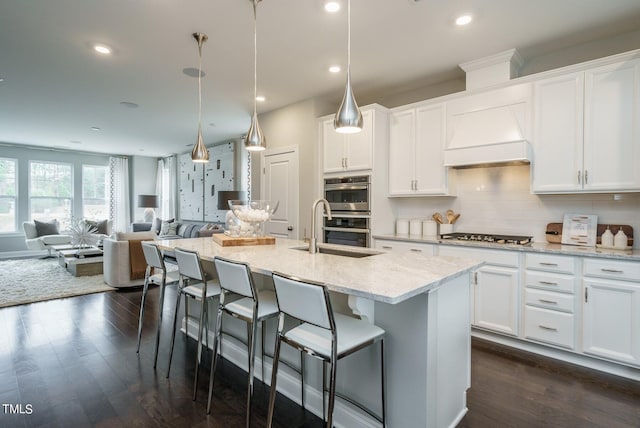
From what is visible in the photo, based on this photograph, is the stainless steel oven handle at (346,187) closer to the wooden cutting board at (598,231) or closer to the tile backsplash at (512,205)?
the tile backsplash at (512,205)

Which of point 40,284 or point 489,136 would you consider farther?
point 40,284

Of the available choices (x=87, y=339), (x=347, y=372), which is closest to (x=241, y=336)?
(x=347, y=372)

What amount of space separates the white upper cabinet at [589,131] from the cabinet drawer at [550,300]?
917mm

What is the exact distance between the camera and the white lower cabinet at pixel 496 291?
2.91 m

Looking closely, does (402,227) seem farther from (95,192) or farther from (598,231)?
(95,192)

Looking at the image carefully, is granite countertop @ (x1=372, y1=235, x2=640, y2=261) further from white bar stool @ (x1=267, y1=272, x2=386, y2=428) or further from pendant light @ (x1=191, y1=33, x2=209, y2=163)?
pendant light @ (x1=191, y1=33, x2=209, y2=163)

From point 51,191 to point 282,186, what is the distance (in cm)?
747

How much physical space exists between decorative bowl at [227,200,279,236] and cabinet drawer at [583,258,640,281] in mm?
2571

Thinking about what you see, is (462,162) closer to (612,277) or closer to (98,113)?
(612,277)

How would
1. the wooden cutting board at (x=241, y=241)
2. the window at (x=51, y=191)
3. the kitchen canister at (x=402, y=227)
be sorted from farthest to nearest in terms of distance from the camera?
the window at (x=51, y=191), the kitchen canister at (x=402, y=227), the wooden cutting board at (x=241, y=241)

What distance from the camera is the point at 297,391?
208cm

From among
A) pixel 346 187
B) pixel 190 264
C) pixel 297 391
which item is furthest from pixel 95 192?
pixel 297 391

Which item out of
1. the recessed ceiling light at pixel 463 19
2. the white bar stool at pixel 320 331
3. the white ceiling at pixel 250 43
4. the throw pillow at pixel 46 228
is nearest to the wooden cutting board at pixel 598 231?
the white ceiling at pixel 250 43

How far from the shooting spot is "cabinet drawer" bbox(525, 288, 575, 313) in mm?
2646
